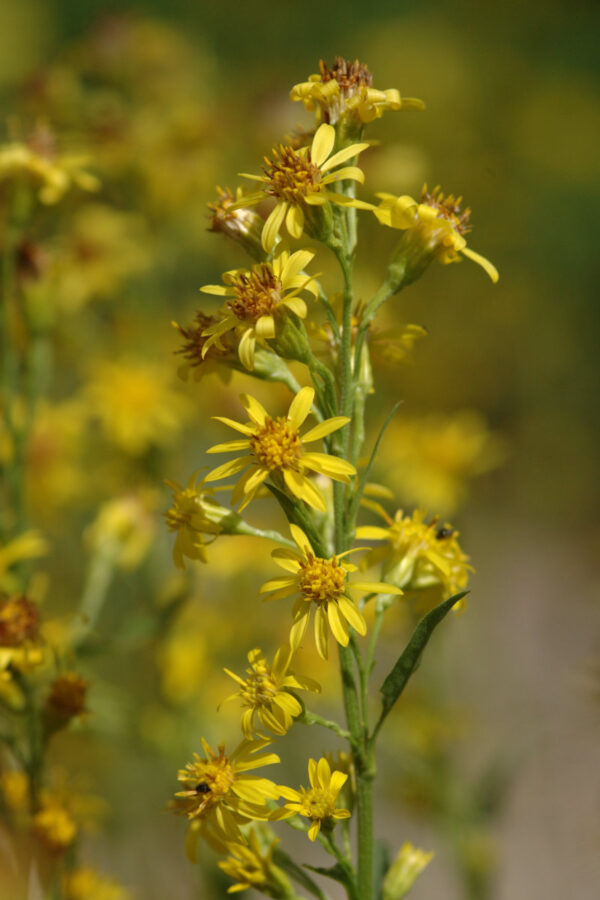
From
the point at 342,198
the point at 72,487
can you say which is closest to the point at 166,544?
the point at 72,487

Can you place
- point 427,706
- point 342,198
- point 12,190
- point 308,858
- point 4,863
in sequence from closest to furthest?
point 342,198 < point 4,863 < point 12,190 < point 427,706 < point 308,858

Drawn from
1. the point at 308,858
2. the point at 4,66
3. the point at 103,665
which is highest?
the point at 4,66

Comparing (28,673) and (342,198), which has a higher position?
(342,198)

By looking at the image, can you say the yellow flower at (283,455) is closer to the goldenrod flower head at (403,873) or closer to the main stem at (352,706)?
the main stem at (352,706)

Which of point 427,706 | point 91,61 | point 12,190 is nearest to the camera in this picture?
point 12,190

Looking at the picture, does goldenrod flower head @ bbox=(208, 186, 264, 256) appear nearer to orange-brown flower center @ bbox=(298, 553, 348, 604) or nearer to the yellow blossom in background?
orange-brown flower center @ bbox=(298, 553, 348, 604)

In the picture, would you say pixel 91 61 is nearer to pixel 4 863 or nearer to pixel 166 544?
pixel 166 544

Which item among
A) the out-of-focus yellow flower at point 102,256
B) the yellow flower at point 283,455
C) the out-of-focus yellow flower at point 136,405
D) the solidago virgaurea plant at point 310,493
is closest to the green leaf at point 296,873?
the solidago virgaurea plant at point 310,493
